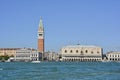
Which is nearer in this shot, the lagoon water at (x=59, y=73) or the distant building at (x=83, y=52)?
the lagoon water at (x=59, y=73)

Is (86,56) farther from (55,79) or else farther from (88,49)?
(55,79)

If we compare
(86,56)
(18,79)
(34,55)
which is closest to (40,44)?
(34,55)

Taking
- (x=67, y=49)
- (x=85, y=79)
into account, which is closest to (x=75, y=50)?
(x=67, y=49)

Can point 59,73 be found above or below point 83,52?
below

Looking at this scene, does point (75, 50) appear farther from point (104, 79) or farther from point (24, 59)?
point (104, 79)

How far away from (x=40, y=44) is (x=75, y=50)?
17710 millimetres

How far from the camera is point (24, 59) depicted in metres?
200

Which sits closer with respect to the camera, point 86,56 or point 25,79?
point 25,79

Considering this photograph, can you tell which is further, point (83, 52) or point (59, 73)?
point (83, 52)

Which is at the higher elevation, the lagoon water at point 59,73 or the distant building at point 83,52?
the distant building at point 83,52

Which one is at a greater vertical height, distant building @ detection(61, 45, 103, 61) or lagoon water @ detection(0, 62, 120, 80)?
distant building @ detection(61, 45, 103, 61)

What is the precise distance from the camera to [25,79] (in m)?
39.4

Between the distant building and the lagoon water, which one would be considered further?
the distant building

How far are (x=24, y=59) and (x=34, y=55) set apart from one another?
22.1ft
